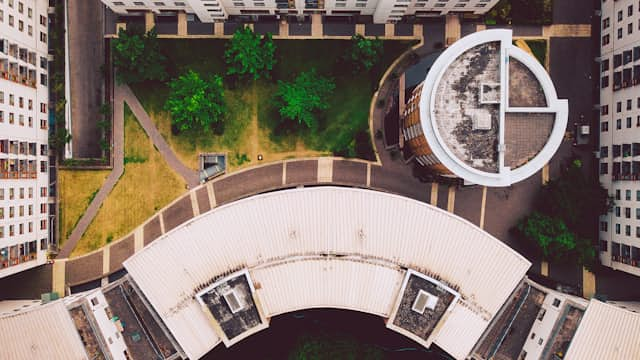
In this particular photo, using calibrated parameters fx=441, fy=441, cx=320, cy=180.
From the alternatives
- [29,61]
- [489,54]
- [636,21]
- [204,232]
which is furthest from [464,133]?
[29,61]

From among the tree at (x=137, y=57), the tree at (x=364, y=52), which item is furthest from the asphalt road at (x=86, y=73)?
the tree at (x=364, y=52)

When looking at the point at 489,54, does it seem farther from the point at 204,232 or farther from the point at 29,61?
the point at 29,61

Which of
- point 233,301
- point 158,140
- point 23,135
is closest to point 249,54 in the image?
point 158,140

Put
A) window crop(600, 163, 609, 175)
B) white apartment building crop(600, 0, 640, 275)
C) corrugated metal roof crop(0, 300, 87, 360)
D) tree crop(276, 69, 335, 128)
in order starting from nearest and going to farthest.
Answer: corrugated metal roof crop(0, 300, 87, 360), white apartment building crop(600, 0, 640, 275), tree crop(276, 69, 335, 128), window crop(600, 163, 609, 175)

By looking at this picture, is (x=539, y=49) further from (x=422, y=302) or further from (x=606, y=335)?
(x=422, y=302)

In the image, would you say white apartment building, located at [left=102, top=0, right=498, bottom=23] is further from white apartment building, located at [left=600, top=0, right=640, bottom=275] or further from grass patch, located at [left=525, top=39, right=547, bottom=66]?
white apartment building, located at [left=600, top=0, right=640, bottom=275]

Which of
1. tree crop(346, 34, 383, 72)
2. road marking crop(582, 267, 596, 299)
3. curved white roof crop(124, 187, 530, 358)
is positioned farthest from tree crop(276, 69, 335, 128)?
road marking crop(582, 267, 596, 299)
